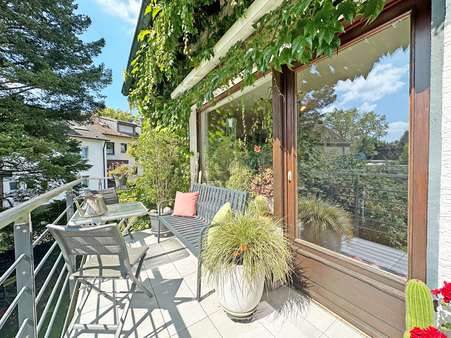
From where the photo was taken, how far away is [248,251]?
1719mm

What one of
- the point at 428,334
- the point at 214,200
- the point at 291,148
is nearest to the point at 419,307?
the point at 428,334

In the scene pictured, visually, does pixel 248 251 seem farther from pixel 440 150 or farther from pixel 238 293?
pixel 440 150

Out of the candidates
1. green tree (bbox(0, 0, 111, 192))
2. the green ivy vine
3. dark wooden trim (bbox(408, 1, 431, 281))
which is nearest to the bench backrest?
the green ivy vine

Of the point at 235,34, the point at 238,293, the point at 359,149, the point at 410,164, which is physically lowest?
the point at 238,293

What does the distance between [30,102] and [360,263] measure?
10.3m

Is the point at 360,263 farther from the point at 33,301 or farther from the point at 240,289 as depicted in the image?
the point at 33,301

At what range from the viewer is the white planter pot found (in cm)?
172

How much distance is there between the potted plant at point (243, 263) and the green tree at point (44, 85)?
755 cm

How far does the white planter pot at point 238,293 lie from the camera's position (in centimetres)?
172

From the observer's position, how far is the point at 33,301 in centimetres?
121

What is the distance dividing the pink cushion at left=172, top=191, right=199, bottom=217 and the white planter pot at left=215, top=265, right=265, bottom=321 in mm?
1709

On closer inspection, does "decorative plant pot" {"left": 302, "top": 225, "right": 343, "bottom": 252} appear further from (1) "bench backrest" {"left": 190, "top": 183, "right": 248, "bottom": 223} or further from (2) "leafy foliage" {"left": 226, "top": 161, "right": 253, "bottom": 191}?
(2) "leafy foliage" {"left": 226, "top": 161, "right": 253, "bottom": 191}

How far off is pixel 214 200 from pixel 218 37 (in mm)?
2240

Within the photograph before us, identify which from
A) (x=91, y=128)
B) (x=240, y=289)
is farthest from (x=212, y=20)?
(x=91, y=128)
